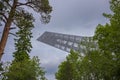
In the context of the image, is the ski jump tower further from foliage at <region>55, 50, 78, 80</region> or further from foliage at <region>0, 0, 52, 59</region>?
foliage at <region>0, 0, 52, 59</region>

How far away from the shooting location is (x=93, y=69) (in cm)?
5097

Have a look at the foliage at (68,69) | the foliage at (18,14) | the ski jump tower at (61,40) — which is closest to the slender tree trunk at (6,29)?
the foliage at (18,14)

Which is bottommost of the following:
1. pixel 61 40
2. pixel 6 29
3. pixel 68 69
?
pixel 6 29

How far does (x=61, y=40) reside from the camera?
13788cm

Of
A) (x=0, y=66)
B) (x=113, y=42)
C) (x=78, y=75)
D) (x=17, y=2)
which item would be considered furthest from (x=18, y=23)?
(x=78, y=75)

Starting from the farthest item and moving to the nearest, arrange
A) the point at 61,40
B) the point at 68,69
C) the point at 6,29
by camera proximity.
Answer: the point at 61,40
the point at 68,69
the point at 6,29

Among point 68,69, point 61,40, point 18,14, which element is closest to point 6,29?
point 18,14

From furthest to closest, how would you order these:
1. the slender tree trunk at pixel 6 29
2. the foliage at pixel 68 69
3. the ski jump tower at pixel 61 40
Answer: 1. the ski jump tower at pixel 61 40
2. the foliage at pixel 68 69
3. the slender tree trunk at pixel 6 29

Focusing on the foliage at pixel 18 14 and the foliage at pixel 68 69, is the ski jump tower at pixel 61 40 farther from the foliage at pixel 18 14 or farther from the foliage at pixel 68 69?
the foliage at pixel 18 14

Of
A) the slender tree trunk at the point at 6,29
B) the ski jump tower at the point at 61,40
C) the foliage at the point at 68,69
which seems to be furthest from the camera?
the ski jump tower at the point at 61,40

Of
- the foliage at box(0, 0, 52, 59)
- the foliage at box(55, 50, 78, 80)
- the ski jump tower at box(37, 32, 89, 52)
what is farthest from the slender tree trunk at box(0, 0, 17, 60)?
the ski jump tower at box(37, 32, 89, 52)

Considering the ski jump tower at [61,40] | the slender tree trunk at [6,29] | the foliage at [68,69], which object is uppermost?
the ski jump tower at [61,40]

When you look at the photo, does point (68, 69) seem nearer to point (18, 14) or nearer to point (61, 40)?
point (18, 14)

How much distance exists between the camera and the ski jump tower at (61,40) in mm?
116625
